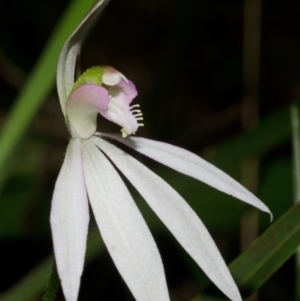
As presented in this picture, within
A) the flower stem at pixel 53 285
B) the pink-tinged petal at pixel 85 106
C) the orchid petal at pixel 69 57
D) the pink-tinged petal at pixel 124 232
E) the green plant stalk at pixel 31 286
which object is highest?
the orchid petal at pixel 69 57

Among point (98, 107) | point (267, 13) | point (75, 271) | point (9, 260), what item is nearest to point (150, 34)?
point (267, 13)

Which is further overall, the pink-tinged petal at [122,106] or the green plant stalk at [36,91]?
the green plant stalk at [36,91]

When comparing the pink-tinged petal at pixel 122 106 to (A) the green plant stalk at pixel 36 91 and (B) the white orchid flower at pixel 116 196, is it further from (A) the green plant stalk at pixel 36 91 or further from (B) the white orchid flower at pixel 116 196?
(A) the green plant stalk at pixel 36 91

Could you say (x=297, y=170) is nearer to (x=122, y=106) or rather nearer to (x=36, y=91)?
(x=122, y=106)

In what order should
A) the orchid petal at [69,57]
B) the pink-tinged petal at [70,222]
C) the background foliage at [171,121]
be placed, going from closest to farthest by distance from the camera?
the pink-tinged petal at [70,222], the orchid petal at [69,57], the background foliage at [171,121]

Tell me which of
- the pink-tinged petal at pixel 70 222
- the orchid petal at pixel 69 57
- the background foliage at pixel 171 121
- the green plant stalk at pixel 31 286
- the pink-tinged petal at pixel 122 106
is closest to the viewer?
the pink-tinged petal at pixel 70 222

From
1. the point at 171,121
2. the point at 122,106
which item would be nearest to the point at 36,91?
the point at 122,106

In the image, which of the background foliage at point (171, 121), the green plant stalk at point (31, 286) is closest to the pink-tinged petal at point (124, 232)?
the background foliage at point (171, 121)
